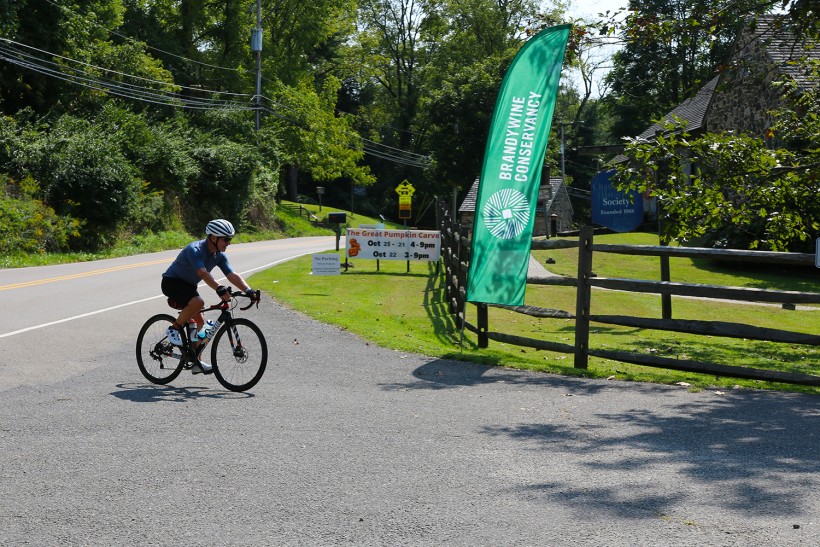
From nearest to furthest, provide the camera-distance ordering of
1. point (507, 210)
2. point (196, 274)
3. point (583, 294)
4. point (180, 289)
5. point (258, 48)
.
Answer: point (196, 274) < point (180, 289) < point (583, 294) < point (507, 210) < point (258, 48)

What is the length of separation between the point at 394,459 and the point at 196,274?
3.88 m

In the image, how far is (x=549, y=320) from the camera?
773 inches

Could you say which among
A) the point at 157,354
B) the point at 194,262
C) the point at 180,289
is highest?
the point at 194,262

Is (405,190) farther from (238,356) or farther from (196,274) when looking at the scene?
(238,356)

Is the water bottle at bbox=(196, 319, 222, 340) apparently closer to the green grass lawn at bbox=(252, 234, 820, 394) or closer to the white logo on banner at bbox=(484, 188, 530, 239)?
the green grass lawn at bbox=(252, 234, 820, 394)

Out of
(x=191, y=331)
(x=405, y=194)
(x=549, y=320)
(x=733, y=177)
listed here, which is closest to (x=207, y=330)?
(x=191, y=331)

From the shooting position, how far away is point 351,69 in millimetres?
83688

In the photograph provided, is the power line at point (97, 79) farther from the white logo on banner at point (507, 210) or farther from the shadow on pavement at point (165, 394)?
the shadow on pavement at point (165, 394)

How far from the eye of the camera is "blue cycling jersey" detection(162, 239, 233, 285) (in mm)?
9547

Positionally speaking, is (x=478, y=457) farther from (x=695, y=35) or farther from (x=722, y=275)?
A: (x=722, y=275)

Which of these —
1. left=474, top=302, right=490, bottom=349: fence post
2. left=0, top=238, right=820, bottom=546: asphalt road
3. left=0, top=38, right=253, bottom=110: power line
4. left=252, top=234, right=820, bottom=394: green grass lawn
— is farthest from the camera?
left=0, top=38, right=253, bottom=110: power line

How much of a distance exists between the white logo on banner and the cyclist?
3.91 meters

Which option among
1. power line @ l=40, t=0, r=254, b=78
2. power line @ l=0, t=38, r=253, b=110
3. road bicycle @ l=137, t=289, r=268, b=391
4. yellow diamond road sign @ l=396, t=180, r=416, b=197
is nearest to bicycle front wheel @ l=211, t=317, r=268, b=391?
road bicycle @ l=137, t=289, r=268, b=391

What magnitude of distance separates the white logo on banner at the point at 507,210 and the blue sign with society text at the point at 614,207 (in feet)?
21.2
